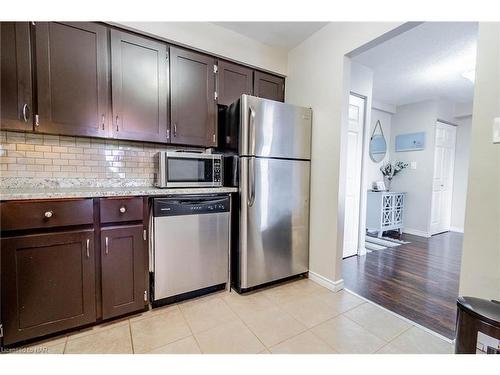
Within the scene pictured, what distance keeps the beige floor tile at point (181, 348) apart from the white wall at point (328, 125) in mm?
1329

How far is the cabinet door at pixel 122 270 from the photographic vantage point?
1523 millimetres

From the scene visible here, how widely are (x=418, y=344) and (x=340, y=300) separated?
594mm

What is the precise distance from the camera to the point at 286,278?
2281mm

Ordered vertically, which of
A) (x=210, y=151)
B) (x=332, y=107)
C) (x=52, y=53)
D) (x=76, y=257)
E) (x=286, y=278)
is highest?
(x=52, y=53)

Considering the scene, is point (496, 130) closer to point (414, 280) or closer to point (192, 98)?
point (414, 280)

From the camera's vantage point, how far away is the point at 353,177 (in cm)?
302

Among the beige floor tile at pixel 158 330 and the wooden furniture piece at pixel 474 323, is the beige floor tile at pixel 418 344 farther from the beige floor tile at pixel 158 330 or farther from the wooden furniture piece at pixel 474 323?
the beige floor tile at pixel 158 330

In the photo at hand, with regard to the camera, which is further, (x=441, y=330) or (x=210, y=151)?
(x=210, y=151)

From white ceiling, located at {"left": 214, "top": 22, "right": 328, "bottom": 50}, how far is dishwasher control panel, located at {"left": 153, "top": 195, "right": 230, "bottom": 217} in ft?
5.33

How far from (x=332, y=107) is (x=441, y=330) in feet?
6.19

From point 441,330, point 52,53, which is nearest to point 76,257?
point 52,53

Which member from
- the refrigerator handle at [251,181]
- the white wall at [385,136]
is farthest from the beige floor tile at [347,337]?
the white wall at [385,136]
